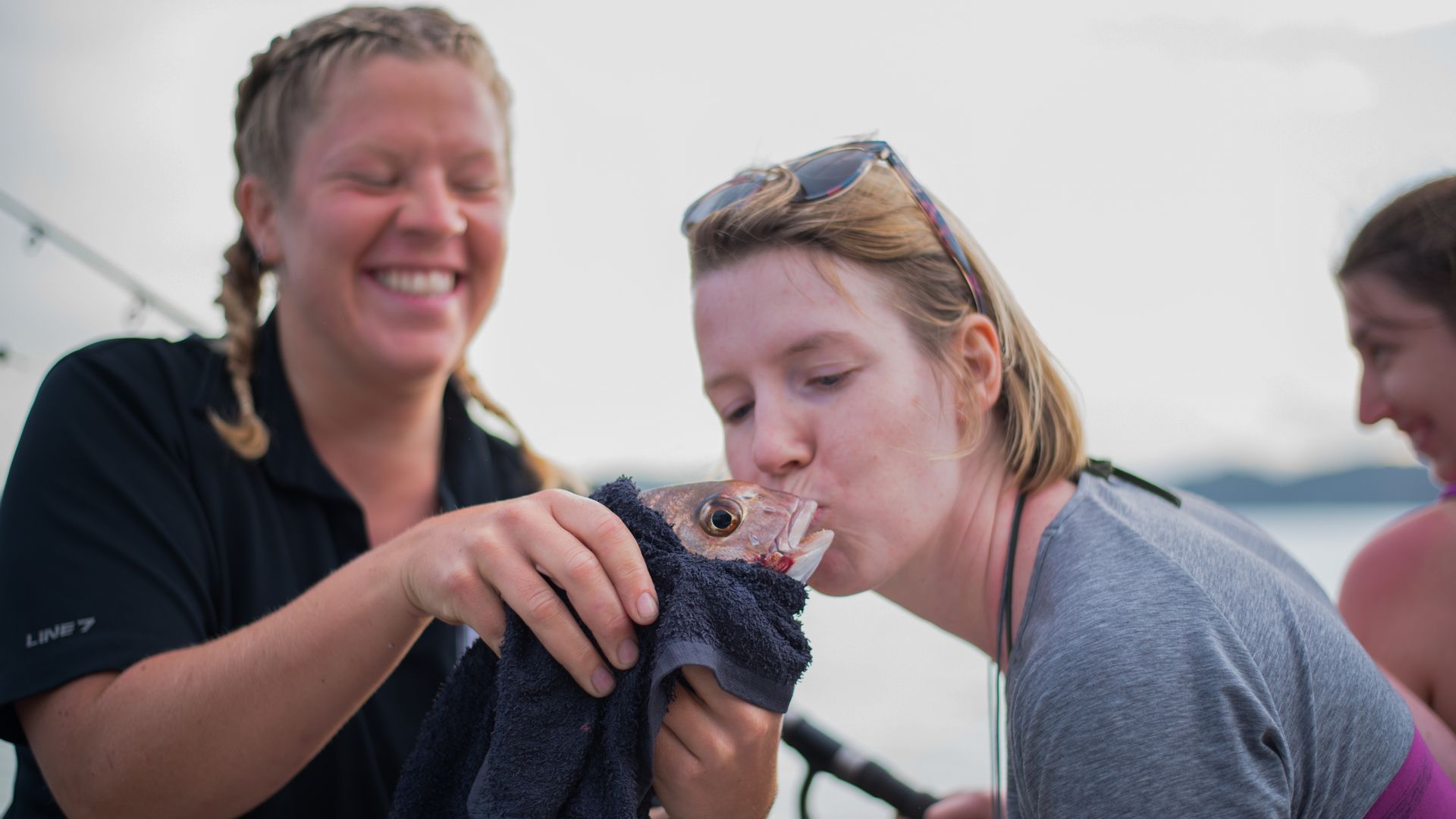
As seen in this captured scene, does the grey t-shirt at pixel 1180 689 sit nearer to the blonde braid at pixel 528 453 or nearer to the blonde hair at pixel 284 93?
the blonde braid at pixel 528 453

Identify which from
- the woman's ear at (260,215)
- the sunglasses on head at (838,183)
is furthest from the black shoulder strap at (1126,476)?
the woman's ear at (260,215)

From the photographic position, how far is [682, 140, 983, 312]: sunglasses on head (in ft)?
5.49

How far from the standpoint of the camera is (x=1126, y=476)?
1874 millimetres

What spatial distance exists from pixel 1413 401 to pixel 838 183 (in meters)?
1.47

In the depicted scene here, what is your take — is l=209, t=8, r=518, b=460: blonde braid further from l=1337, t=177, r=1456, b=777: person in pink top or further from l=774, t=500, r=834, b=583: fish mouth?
l=1337, t=177, r=1456, b=777: person in pink top

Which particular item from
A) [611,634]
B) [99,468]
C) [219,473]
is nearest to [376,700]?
[219,473]

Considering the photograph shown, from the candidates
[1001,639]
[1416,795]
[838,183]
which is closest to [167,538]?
[838,183]

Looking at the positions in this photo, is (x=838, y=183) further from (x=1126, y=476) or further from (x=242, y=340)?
(x=242, y=340)

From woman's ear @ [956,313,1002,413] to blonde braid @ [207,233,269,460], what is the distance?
1.49 metres

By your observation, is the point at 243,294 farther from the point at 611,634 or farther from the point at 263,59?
the point at 611,634

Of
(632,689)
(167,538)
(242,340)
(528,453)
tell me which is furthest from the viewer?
(528,453)

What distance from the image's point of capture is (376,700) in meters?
1.96


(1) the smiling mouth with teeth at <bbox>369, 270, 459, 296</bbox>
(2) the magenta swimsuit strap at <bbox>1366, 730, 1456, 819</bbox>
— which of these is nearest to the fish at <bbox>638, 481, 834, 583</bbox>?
(2) the magenta swimsuit strap at <bbox>1366, 730, 1456, 819</bbox>

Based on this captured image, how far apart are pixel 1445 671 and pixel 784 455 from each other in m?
1.63
